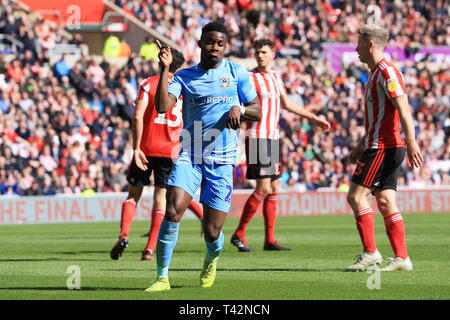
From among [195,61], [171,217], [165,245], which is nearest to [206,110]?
[171,217]

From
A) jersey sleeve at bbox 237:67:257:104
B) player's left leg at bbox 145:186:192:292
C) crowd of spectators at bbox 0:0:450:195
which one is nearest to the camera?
player's left leg at bbox 145:186:192:292

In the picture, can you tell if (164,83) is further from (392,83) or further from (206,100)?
(392,83)

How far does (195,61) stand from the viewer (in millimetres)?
27844

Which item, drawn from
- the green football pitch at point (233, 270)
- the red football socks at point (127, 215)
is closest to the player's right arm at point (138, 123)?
the red football socks at point (127, 215)

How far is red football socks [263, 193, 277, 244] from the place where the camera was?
12359mm

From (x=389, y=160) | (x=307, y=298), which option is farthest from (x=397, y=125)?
(x=307, y=298)

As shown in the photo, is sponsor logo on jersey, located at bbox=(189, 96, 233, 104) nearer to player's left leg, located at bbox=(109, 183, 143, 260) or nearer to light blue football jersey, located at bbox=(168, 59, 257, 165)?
light blue football jersey, located at bbox=(168, 59, 257, 165)

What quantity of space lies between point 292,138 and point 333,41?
8016 mm

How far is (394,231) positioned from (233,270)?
1666 millimetres

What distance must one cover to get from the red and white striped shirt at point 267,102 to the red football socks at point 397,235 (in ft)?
11.5

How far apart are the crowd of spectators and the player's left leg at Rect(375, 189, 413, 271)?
13.3m

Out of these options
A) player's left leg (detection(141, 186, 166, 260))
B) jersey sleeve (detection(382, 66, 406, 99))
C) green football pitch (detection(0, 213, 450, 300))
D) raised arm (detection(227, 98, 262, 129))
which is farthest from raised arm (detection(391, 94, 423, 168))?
player's left leg (detection(141, 186, 166, 260))

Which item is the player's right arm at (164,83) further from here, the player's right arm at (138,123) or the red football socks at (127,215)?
the red football socks at (127,215)
